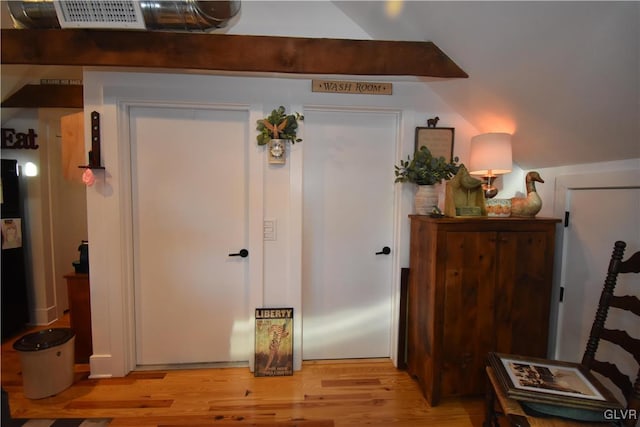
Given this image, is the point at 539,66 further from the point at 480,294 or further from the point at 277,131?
the point at 277,131

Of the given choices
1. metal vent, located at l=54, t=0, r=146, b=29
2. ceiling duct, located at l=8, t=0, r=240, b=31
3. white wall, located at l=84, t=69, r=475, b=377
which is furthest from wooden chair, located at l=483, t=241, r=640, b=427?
metal vent, located at l=54, t=0, r=146, b=29

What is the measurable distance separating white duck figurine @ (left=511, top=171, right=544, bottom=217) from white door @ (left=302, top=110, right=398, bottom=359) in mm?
808

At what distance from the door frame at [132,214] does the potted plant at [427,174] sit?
1.07 meters

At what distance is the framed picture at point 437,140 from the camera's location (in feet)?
7.02

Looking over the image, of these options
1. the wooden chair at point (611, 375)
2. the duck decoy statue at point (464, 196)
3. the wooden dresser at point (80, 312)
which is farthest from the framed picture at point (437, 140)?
the wooden dresser at point (80, 312)

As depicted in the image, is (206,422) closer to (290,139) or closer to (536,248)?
(290,139)

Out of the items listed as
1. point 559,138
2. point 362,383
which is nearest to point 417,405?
point 362,383

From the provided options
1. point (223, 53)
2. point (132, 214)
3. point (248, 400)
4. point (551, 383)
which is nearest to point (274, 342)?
point (248, 400)

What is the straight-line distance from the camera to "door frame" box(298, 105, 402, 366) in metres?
2.08

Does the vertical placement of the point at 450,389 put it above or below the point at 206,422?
above

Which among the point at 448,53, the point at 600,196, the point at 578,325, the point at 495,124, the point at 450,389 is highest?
the point at 448,53

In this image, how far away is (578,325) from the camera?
1.81 meters

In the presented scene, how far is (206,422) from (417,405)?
128 centimetres

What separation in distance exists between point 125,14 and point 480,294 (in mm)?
2532
